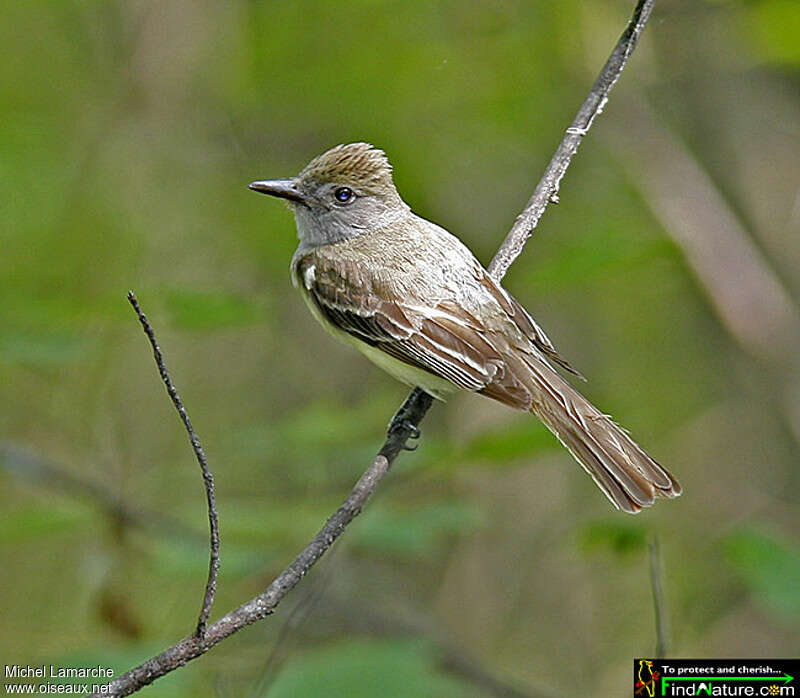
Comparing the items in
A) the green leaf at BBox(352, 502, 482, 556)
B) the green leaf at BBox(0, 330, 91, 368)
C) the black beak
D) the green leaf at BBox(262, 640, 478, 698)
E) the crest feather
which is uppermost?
the crest feather

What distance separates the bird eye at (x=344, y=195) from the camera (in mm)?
4738

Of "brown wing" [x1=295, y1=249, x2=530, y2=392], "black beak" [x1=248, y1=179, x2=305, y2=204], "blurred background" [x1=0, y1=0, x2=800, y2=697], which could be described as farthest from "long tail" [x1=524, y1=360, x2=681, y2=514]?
"black beak" [x1=248, y1=179, x2=305, y2=204]

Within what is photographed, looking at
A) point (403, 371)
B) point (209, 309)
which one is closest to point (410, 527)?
point (403, 371)

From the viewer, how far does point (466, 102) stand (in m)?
6.80

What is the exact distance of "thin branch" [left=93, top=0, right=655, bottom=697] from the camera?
236 cm

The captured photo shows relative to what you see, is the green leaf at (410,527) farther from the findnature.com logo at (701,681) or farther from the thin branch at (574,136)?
the thin branch at (574,136)

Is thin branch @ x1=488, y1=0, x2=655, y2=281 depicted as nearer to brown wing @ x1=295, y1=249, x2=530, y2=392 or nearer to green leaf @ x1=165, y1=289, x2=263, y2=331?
brown wing @ x1=295, y1=249, x2=530, y2=392

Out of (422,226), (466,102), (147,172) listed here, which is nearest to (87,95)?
(147,172)

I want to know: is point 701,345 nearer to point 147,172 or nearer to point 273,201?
point 273,201

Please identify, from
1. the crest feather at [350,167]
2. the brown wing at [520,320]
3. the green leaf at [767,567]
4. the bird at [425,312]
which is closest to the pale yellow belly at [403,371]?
the bird at [425,312]

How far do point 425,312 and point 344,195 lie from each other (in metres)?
0.87

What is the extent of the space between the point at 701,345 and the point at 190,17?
4316 millimetres

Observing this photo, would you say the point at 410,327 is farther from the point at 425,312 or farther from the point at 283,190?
the point at 283,190

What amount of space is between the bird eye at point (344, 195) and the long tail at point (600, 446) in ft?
4.00
